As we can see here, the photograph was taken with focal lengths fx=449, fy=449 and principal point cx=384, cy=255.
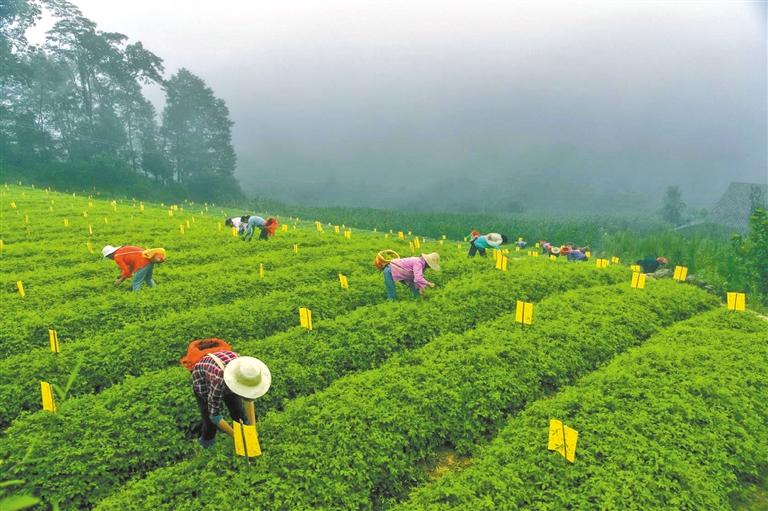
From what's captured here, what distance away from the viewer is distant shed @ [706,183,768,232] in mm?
37594

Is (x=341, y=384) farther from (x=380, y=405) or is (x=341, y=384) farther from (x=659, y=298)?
(x=659, y=298)

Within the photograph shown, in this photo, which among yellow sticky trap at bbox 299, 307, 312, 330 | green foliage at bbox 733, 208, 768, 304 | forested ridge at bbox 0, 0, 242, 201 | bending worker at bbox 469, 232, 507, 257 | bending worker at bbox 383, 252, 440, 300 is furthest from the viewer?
forested ridge at bbox 0, 0, 242, 201

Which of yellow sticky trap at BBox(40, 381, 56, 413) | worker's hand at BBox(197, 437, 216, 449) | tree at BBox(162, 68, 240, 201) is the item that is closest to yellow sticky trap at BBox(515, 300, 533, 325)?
worker's hand at BBox(197, 437, 216, 449)

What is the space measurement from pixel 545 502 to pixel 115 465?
17.7ft

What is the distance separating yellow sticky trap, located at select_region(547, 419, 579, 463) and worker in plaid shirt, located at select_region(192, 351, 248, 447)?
4084 mm

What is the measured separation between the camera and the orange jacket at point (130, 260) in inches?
452

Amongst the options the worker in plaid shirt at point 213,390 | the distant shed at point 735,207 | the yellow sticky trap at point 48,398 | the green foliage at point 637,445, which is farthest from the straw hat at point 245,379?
the distant shed at point 735,207

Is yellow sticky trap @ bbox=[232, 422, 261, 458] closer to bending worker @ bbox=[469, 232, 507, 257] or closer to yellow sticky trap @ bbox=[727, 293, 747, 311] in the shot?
bending worker @ bbox=[469, 232, 507, 257]

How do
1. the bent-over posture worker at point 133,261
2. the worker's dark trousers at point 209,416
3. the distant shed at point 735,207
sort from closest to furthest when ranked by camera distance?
the worker's dark trousers at point 209,416 < the bent-over posture worker at point 133,261 < the distant shed at point 735,207

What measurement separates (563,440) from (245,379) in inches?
159

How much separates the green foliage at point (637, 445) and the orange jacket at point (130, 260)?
9.43m

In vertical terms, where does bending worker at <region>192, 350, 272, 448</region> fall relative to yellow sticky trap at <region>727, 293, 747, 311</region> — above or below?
above

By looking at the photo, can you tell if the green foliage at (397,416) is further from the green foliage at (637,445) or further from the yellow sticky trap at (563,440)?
the yellow sticky trap at (563,440)

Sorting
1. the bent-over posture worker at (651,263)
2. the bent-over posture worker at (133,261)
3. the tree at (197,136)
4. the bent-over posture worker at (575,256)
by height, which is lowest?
the bent-over posture worker at (651,263)
